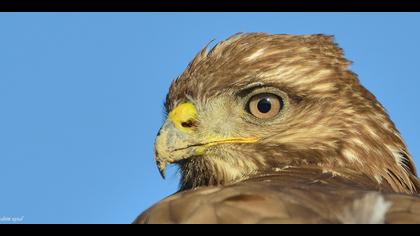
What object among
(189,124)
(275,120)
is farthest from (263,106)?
(189,124)

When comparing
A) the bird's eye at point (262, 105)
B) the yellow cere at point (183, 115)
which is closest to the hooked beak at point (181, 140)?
the yellow cere at point (183, 115)

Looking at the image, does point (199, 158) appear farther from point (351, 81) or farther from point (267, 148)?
point (351, 81)

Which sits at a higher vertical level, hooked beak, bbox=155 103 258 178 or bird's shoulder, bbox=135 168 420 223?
hooked beak, bbox=155 103 258 178

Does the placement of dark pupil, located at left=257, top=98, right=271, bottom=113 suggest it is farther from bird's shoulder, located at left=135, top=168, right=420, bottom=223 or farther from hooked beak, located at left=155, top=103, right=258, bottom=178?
bird's shoulder, located at left=135, top=168, right=420, bottom=223

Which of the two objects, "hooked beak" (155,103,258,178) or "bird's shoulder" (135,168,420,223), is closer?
"bird's shoulder" (135,168,420,223)

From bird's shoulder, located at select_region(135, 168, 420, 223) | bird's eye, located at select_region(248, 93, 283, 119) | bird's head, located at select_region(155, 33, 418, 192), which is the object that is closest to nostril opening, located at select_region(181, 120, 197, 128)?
bird's head, located at select_region(155, 33, 418, 192)

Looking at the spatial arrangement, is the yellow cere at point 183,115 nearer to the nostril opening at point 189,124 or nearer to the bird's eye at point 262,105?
the nostril opening at point 189,124

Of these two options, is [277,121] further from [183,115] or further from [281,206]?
[281,206]
